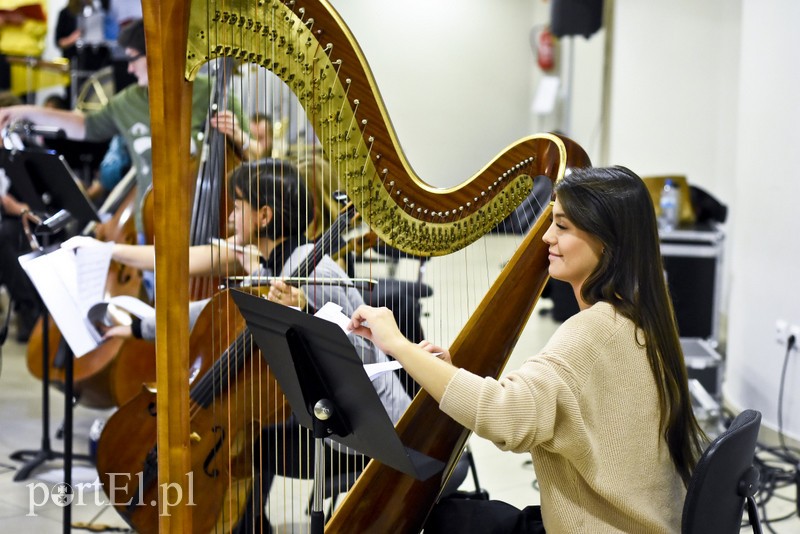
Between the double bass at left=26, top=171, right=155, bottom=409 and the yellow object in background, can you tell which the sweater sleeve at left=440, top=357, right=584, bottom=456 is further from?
the yellow object in background

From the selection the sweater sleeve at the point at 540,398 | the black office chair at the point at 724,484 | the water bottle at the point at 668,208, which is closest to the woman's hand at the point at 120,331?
the sweater sleeve at the point at 540,398

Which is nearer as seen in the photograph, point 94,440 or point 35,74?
point 94,440

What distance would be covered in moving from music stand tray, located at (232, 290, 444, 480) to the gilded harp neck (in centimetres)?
33

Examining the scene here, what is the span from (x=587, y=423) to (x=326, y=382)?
0.46 m

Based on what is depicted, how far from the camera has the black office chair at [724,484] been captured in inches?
63.9

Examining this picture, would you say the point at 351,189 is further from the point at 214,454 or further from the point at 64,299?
the point at 64,299

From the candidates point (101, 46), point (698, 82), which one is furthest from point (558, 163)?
point (101, 46)

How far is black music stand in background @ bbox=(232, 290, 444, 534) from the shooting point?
1529 millimetres

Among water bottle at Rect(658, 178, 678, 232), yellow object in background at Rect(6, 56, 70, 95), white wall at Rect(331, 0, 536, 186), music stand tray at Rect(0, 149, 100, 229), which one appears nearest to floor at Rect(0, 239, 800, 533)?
music stand tray at Rect(0, 149, 100, 229)

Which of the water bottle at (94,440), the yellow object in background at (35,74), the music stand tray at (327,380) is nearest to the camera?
the music stand tray at (327,380)

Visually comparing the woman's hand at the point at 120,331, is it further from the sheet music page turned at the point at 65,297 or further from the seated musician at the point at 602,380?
the seated musician at the point at 602,380

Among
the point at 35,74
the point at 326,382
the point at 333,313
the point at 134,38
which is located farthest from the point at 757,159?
the point at 35,74

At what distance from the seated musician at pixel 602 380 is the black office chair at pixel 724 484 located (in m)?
0.09

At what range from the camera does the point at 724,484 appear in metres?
1.68
